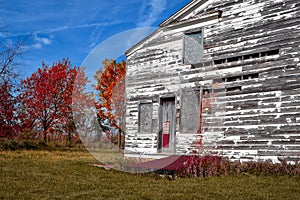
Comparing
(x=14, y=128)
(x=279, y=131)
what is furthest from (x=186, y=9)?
(x=14, y=128)

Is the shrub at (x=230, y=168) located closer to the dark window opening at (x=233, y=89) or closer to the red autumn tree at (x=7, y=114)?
the dark window opening at (x=233, y=89)

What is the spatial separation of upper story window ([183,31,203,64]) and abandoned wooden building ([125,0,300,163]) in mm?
41

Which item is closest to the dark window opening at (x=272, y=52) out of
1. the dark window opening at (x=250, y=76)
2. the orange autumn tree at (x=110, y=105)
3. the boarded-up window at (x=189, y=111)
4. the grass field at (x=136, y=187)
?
the dark window opening at (x=250, y=76)

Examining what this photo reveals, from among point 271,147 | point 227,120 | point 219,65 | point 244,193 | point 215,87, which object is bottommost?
point 244,193

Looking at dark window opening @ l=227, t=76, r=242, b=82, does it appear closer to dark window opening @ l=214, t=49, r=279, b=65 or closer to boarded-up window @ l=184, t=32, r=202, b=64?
dark window opening @ l=214, t=49, r=279, b=65

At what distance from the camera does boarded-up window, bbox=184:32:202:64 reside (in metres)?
14.1

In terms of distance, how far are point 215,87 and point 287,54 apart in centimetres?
289

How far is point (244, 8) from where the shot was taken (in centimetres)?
1280

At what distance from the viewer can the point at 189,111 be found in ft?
43.4

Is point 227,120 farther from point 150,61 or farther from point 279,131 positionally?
point 150,61

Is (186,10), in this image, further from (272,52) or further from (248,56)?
Answer: (272,52)

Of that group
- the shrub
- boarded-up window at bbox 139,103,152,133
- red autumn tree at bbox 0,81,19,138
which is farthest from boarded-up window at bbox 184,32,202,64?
red autumn tree at bbox 0,81,19,138

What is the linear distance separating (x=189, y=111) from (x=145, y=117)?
319 cm

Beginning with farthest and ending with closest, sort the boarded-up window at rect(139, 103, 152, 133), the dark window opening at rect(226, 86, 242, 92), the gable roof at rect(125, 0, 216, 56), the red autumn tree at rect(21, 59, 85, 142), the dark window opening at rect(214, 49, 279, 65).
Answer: the red autumn tree at rect(21, 59, 85, 142) < the boarded-up window at rect(139, 103, 152, 133) < the gable roof at rect(125, 0, 216, 56) < the dark window opening at rect(226, 86, 242, 92) < the dark window opening at rect(214, 49, 279, 65)
